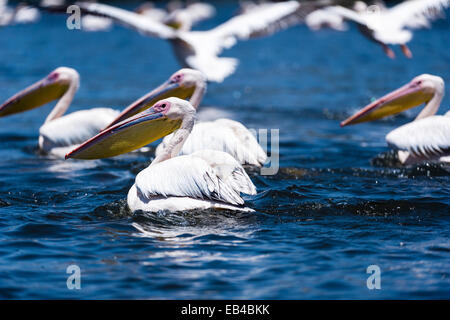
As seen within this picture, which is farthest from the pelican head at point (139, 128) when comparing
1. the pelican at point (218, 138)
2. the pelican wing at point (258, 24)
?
the pelican wing at point (258, 24)

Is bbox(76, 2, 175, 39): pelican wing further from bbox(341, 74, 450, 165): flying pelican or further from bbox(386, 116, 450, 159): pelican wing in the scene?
bbox(386, 116, 450, 159): pelican wing

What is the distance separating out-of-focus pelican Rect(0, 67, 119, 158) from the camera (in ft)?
25.3

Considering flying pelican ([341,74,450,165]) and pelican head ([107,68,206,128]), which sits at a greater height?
pelican head ([107,68,206,128])

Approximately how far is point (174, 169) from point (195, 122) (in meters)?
1.65

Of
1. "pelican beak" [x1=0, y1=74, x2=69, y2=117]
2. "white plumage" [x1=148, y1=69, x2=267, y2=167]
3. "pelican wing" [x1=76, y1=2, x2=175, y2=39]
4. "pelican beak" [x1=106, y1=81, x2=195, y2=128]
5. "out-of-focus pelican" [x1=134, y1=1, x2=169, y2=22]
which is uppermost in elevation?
"out-of-focus pelican" [x1=134, y1=1, x2=169, y2=22]

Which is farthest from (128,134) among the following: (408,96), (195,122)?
(408,96)

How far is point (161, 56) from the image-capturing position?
743 inches

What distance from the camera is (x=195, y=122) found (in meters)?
6.62

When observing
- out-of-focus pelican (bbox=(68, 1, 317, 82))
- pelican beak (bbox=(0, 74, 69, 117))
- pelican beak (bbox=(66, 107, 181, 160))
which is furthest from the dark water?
out-of-focus pelican (bbox=(68, 1, 317, 82))

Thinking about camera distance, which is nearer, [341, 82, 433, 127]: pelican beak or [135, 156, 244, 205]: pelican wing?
A: [135, 156, 244, 205]: pelican wing

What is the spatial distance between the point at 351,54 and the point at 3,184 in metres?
13.1

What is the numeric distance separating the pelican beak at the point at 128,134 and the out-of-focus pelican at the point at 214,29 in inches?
156

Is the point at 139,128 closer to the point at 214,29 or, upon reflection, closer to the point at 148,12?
the point at 214,29

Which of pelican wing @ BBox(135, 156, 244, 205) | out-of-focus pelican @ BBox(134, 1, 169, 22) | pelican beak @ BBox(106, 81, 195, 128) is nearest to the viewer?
pelican wing @ BBox(135, 156, 244, 205)
